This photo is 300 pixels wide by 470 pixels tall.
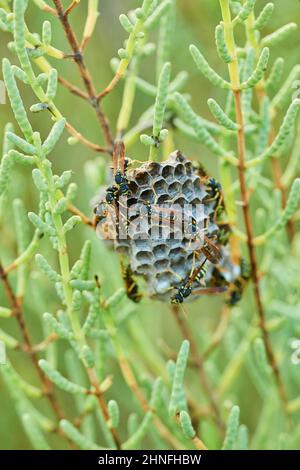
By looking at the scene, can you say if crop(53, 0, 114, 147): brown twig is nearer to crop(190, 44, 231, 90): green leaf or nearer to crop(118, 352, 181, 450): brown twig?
crop(190, 44, 231, 90): green leaf

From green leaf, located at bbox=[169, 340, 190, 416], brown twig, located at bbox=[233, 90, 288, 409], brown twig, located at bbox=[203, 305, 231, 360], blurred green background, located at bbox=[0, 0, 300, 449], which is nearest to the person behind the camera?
green leaf, located at bbox=[169, 340, 190, 416]

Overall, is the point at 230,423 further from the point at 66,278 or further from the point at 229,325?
the point at 229,325

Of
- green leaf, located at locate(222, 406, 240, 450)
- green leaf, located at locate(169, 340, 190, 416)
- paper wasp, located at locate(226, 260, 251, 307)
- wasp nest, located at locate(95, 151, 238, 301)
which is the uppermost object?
wasp nest, located at locate(95, 151, 238, 301)

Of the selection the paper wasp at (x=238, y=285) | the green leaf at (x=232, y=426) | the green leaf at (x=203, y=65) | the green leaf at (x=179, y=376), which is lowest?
the green leaf at (x=232, y=426)

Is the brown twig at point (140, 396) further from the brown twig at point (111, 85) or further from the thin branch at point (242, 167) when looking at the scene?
the brown twig at point (111, 85)

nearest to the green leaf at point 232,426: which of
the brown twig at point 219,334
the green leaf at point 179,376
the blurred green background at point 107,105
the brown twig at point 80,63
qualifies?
the green leaf at point 179,376

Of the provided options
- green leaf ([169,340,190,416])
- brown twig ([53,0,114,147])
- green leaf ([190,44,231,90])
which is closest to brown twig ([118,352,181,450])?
green leaf ([169,340,190,416])

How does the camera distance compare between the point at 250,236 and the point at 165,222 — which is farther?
the point at 250,236

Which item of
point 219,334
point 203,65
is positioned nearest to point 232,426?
point 219,334

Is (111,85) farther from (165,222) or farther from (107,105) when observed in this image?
(107,105)
